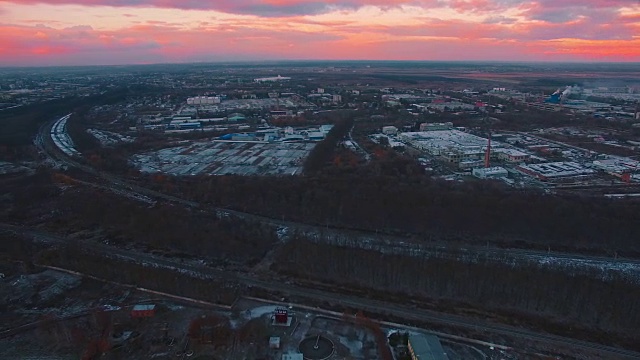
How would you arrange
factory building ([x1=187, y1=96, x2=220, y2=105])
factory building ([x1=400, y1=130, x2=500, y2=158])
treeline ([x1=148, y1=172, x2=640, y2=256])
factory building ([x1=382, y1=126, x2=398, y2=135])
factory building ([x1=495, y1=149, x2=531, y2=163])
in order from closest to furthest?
treeline ([x1=148, y1=172, x2=640, y2=256]) → factory building ([x1=495, y1=149, x2=531, y2=163]) → factory building ([x1=400, y1=130, x2=500, y2=158]) → factory building ([x1=382, y1=126, x2=398, y2=135]) → factory building ([x1=187, y1=96, x2=220, y2=105])

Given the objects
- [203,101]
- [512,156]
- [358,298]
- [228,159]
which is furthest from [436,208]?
[203,101]

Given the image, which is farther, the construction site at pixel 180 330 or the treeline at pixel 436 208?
the treeline at pixel 436 208

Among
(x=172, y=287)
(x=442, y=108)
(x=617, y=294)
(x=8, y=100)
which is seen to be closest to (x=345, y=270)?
(x=172, y=287)

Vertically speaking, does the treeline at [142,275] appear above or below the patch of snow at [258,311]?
above

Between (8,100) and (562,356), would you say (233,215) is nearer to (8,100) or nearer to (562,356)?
(562,356)

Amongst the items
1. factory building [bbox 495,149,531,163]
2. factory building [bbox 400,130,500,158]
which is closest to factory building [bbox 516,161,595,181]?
factory building [bbox 495,149,531,163]

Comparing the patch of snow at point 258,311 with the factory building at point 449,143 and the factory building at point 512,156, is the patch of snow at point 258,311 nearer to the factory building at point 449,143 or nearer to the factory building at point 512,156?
the factory building at point 449,143

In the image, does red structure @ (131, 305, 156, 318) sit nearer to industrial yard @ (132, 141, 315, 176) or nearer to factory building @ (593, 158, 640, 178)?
industrial yard @ (132, 141, 315, 176)

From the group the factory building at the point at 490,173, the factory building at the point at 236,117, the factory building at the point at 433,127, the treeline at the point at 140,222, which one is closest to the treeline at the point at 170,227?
the treeline at the point at 140,222
